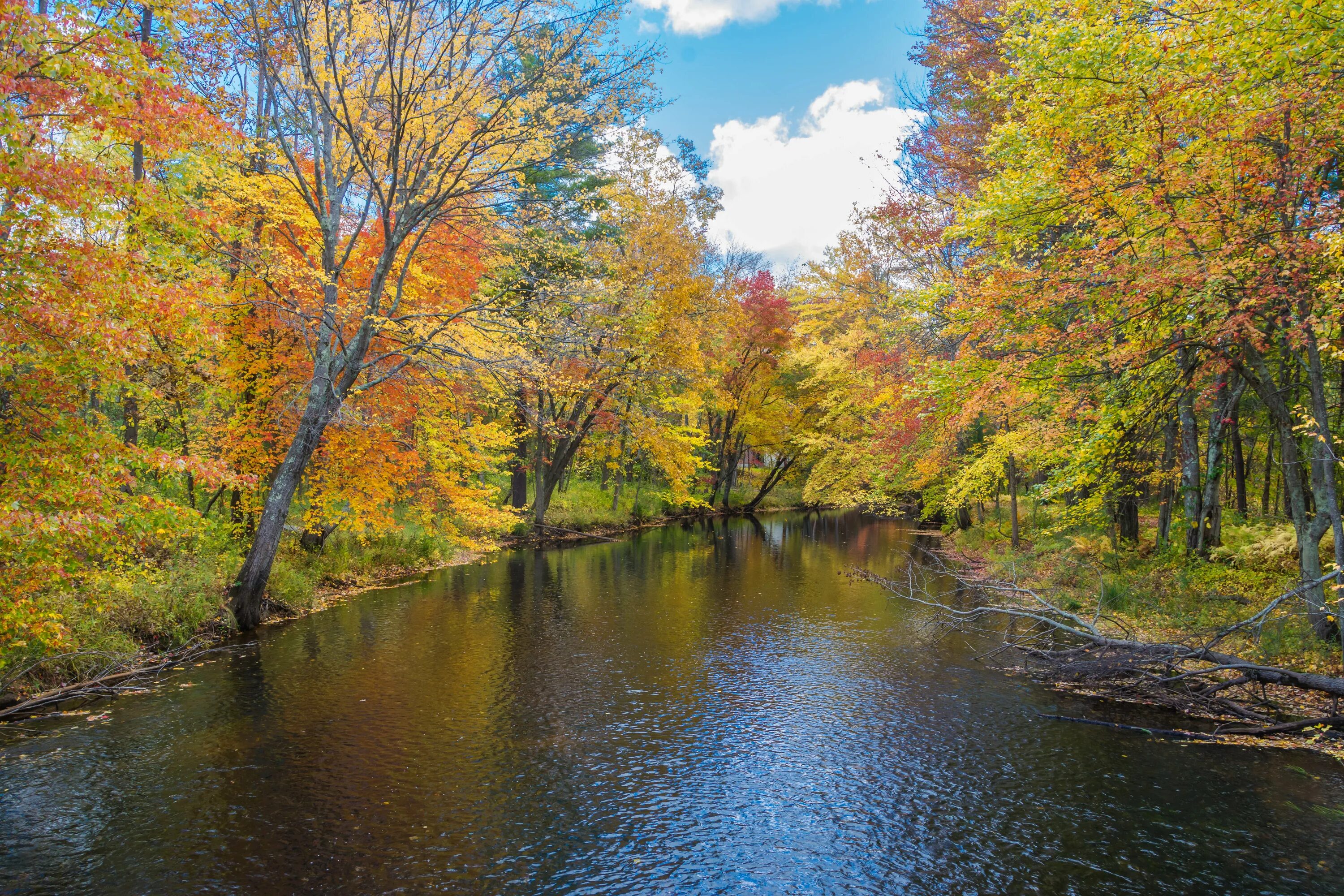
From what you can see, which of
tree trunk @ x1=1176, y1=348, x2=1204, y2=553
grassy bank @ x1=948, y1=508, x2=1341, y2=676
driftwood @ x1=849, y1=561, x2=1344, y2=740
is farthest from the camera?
tree trunk @ x1=1176, y1=348, x2=1204, y2=553

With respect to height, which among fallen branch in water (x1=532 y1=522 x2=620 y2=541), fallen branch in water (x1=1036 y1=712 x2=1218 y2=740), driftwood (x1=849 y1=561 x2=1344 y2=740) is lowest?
fallen branch in water (x1=1036 y1=712 x2=1218 y2=740)

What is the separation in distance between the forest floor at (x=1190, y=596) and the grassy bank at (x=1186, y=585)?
2 centimetres

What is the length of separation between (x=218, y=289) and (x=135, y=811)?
587cm

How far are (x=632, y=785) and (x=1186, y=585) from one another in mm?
→ 11021

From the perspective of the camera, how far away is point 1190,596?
11.7m

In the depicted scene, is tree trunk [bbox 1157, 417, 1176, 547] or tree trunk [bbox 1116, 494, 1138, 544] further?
tree trunk [bbox 1116, 494, 1138, 544]

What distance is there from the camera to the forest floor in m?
8.78

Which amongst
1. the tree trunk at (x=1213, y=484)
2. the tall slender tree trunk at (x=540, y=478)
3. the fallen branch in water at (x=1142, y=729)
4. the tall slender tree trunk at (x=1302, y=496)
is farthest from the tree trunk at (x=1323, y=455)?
the tall slender tree trunk at (x=540, y=478)

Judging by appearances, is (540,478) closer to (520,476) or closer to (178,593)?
(520,476)

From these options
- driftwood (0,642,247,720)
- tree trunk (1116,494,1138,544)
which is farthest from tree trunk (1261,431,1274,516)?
driftwood (0,642,247,720)

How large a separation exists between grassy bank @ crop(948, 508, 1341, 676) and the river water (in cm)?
231

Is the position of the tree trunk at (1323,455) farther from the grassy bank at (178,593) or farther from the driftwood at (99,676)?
the driftwood at (99,676)

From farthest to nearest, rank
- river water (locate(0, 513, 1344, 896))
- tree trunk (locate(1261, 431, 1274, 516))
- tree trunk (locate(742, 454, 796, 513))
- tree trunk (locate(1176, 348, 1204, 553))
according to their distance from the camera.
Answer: tree trunk (locate(742, 454, 796, 513)), tree trunk (locate(1261, 431, 1274, 516)), tree trunk (locate(1176, 348, 1204, 553)), river water (locate(0, 513, 1344, 896))

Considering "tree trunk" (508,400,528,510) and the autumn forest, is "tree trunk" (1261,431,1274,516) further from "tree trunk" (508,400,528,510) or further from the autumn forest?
"tree trunk" (508,400,528,510)
